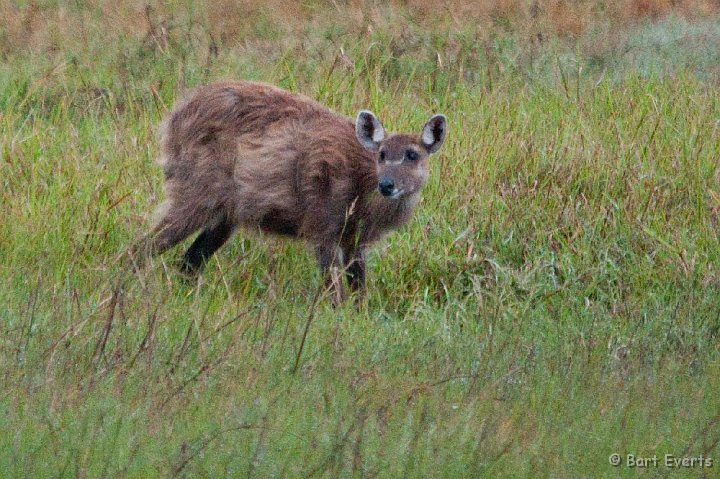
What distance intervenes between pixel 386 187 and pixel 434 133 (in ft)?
2.05

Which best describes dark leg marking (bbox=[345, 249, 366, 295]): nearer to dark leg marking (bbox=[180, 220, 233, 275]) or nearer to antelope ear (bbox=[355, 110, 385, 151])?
antelope ear (bbox=[355, 110, 385, 151])

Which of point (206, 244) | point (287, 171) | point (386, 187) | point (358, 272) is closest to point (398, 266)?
point (358, 272)

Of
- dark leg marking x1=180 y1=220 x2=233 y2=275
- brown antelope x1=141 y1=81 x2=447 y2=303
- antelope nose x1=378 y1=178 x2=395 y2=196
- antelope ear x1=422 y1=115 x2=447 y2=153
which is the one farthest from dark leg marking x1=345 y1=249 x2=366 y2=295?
dark leg marking x1=180 y1=220 x2=233 y2=275

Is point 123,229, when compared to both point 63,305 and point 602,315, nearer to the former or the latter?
point 63,305

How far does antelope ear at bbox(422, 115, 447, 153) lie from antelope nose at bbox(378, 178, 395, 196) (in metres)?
0.49

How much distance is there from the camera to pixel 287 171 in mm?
7664

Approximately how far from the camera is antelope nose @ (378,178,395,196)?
285 inches

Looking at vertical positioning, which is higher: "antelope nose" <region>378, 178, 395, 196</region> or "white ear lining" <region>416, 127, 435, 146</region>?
"white ear lining" <region>416, 127, 435, 146</region>

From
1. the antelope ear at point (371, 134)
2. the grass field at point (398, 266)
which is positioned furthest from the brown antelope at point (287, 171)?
the grass field at point (398, 266)

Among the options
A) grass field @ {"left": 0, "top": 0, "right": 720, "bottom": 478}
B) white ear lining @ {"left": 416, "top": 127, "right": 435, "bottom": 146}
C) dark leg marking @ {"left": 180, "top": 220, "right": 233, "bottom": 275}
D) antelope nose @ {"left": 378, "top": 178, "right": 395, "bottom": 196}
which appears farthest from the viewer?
dark leg marking @ {"left": 180, "top": 220, "right": 233, "bottom": 275}

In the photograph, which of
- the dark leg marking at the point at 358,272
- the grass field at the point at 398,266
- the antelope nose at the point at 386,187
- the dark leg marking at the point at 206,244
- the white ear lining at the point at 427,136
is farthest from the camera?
the dark leg marking at the point at 206,244

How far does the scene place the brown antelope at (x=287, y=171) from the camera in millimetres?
7535

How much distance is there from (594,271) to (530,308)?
2.25 feet

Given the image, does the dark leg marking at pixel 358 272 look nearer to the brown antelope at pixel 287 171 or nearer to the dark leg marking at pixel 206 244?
→ the brown antelope at pixel 287 171
